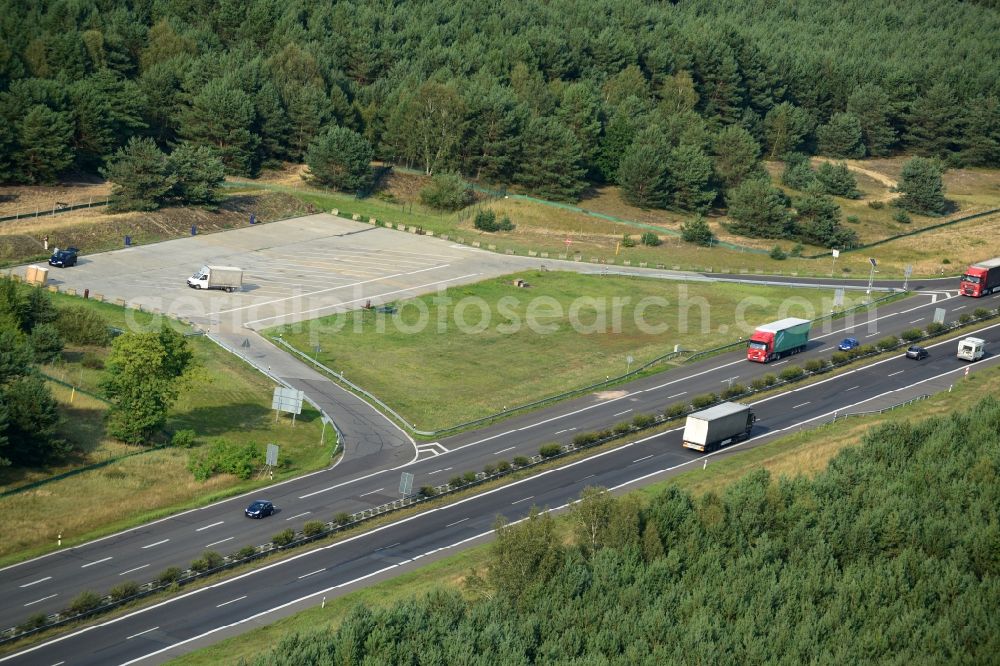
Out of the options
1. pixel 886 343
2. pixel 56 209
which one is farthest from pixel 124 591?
pixel 56 209

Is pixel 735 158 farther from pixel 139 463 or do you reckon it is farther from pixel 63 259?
pixel 139 463

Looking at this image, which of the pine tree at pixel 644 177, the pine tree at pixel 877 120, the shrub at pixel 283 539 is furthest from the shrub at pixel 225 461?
the pine tree at pixel 877 120

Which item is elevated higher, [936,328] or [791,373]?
[936,328]

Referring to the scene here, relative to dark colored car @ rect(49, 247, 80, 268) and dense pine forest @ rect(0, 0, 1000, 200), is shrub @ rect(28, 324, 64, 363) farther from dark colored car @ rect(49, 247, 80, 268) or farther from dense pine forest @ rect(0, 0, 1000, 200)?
dense pine forest @ rect(0, 0, 1000, 200)

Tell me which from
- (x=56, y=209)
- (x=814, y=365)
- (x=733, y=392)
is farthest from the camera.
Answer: (x=56, y=209)

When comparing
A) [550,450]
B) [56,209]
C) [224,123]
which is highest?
[224,123]

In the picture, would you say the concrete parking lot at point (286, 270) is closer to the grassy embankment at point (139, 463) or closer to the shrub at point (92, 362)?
the grassy embankment at point (139, 463)

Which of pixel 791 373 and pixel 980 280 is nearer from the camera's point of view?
pixel 791 373
